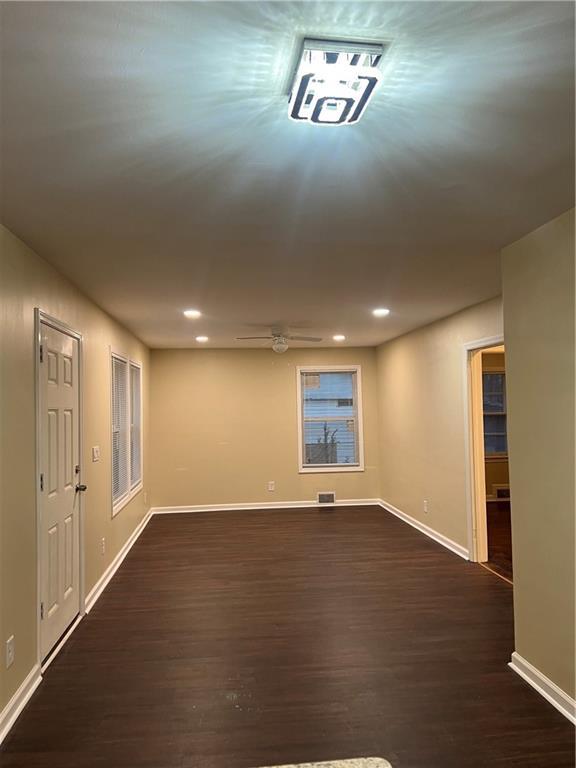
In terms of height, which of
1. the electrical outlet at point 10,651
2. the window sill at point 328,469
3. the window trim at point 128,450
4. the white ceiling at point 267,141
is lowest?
the electrical outlet at point 10,651

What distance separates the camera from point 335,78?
130 centimetres

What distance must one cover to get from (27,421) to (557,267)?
9.64 feet

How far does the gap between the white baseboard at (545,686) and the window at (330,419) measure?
4790 mm

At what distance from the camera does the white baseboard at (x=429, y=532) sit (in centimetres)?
480

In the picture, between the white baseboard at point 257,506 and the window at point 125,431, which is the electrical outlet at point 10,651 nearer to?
the window at point 125,431

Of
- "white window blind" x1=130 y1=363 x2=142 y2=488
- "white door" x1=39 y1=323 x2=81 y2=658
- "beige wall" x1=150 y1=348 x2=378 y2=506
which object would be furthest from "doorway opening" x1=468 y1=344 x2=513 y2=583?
"white window blind" x1=130 y1=363 x2=142 y2=488

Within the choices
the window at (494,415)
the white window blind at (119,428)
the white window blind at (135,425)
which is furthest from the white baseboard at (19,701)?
the window at (494,415)

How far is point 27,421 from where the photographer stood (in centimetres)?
261

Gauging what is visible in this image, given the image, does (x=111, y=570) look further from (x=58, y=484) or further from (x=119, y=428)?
(x=58, y=484)

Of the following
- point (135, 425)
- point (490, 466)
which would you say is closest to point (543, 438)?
point (135, 425)

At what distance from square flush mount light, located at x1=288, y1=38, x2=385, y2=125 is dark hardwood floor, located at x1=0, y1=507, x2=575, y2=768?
8.44 ft

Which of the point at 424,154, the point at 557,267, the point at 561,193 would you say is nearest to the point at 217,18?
the point at 424,154

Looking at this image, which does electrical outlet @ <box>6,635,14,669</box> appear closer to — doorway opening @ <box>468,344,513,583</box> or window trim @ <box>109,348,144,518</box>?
window trim @ <box>109,348,144,518</box>

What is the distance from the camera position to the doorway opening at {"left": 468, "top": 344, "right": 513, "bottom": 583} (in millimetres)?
4590
